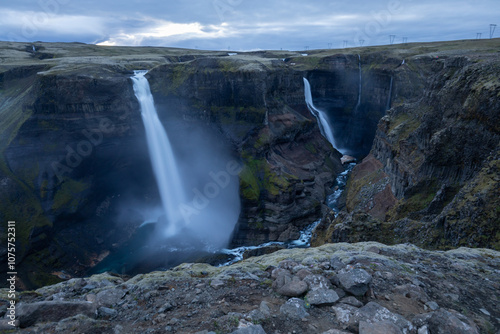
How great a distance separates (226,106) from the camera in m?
44.1

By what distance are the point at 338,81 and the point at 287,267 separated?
217 ft

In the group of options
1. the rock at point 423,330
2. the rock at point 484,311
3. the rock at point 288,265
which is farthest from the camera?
the rock at point 288,265

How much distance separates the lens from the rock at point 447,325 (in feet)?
→ 18.8

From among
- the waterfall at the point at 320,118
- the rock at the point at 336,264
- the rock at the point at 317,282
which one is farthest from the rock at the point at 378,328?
the waterfall at the point at 320,118

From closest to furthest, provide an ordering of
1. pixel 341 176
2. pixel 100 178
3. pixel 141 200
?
pixel 100 178 → pixel 141 200 → pixel 341 176

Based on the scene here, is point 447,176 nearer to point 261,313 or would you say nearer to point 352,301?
point 352,301

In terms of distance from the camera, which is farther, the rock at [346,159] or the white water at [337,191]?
the rock at [346,159]

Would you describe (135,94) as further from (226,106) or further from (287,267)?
(287,267)

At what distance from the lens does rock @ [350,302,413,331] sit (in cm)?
604

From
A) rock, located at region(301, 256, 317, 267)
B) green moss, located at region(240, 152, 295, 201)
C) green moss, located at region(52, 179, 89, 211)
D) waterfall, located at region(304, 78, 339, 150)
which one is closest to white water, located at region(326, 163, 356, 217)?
green moss, located at region(240, 152, 295, 201)

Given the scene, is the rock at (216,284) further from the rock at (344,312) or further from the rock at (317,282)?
the rock at (344,312)

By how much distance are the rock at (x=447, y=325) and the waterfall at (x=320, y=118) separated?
5780 centimetres

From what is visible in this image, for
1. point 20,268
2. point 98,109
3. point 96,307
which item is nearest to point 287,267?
point 96,307

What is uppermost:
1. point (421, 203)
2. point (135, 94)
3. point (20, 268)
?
point (135, 94)
